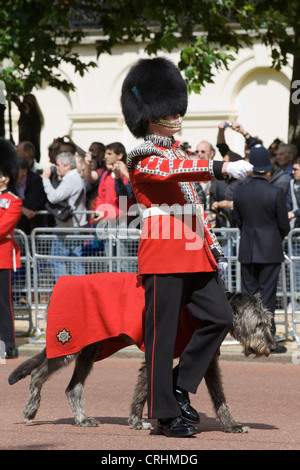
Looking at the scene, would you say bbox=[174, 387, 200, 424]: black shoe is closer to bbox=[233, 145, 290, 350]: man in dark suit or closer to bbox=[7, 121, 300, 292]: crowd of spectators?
bbox=[233, 145, 290, 350]: man in dark suit

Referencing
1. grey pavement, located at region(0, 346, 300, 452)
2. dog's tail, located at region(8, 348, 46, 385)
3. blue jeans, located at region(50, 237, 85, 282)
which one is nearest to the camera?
grey pavement, located at region(0, 346, 300, 452)

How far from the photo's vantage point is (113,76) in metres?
28.7

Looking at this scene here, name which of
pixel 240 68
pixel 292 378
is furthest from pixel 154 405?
pixel 240 68

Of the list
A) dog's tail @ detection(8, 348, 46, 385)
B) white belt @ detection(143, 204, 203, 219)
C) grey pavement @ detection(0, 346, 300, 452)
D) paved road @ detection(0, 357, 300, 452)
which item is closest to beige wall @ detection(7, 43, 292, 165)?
grey pavement @ detection(0, 346, 300, 452)

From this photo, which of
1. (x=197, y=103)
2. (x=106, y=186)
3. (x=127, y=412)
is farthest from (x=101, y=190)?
(x=197, y=103)

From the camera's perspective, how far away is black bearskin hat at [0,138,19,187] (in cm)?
1152

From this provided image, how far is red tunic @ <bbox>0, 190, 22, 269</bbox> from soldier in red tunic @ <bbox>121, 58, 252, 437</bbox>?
15.7ft

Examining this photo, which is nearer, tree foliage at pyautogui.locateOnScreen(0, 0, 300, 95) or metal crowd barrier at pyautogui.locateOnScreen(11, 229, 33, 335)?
metal crowd barrier at pyautogui.locateOnScreen(11, 229, 33, 335)

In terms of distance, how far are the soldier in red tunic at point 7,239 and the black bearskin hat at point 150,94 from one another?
177 inches

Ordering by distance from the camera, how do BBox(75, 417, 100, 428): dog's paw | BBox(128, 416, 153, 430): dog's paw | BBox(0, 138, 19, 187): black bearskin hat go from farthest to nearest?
BBox(0, 138, 19, 187): black bearskin hat
BBox(75, 417, 100, 428): dog's paw
BBox(128, 416, 153, 430): dog's paw

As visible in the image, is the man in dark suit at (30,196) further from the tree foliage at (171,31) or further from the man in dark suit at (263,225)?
the man in dark suit at (263,225)

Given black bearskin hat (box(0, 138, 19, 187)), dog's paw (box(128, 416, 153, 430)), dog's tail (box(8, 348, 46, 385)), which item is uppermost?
black bearskin hat (box(0, 138, 19, 187))

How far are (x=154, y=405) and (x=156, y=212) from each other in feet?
3.82

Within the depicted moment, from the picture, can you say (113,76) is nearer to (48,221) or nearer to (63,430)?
(48,221)
